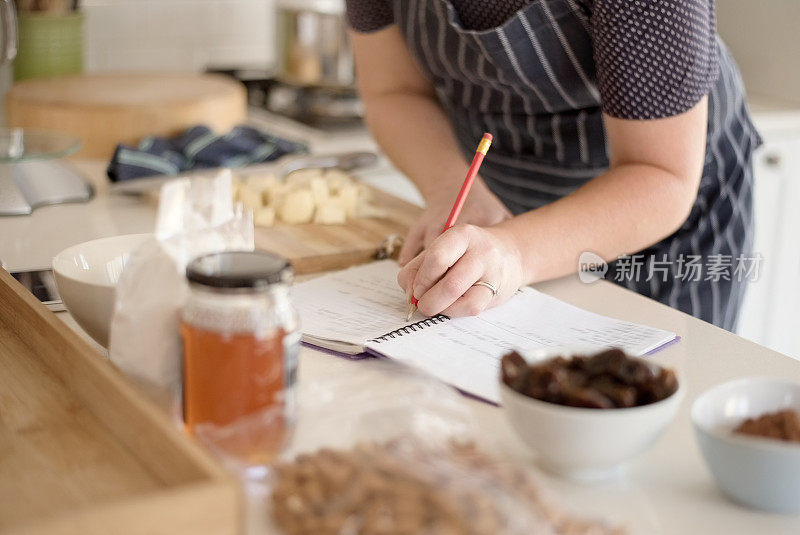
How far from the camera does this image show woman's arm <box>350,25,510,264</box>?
1.36 meters

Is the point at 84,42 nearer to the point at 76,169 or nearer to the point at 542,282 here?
the point at 76,169

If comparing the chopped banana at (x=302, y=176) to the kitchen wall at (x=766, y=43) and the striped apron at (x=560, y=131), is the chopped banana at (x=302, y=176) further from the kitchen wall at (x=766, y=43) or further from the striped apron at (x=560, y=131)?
the kitchen wall at (x=766, y=43)

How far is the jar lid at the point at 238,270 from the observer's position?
681 millimetres

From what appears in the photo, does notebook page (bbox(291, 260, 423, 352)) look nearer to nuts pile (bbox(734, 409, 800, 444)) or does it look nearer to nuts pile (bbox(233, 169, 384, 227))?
nuts pile (bbox(233, 169, 384, 227))

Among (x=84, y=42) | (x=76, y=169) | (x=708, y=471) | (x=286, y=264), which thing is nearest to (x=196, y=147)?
(x=76, y=169)

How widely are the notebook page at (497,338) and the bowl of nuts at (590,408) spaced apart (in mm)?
140

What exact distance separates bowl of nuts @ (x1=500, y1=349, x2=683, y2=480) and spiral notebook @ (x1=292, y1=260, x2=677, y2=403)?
142mm

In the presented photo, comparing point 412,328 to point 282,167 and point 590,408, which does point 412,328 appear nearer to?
point 590,408

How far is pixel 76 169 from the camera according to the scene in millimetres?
1769

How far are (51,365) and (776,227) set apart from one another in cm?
180

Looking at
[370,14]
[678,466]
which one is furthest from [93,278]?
[370,14]

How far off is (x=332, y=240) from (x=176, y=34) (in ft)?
4.92

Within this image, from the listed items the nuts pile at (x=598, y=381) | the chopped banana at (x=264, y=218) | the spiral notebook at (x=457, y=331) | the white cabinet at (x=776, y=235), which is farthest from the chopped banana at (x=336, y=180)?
the white cabinet at (x=776, y=235)

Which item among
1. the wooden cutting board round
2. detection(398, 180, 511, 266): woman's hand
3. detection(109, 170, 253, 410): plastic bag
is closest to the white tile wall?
the wooden cutting board round
